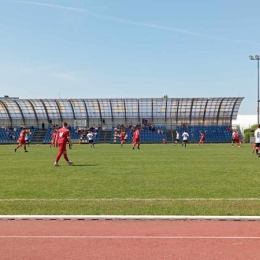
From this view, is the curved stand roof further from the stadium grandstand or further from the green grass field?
the green grass field

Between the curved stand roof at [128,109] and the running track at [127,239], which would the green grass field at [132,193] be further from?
the curved stand roof at [128,109]

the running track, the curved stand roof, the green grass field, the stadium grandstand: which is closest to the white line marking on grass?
the running track

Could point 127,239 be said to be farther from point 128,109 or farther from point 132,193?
point 128,109

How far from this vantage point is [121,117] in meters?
59.8

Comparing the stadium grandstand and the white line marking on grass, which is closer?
the white line marking on grass

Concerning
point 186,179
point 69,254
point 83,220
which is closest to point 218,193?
point 186,179

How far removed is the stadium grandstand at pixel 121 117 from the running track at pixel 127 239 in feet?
162

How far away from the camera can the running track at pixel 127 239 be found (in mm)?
5430

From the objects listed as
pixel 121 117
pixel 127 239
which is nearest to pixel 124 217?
pixel 127 239

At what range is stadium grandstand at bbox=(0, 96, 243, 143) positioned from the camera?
188ft

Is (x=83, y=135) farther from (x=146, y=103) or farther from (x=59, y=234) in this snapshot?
(x=59, y=234)

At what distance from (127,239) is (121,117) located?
53.8m

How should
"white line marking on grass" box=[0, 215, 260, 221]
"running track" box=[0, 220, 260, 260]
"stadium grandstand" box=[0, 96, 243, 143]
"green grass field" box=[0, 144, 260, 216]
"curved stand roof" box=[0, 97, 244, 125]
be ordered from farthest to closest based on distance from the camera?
1. "stadium grandstand" box=[0, 96, 243, 143]
2. "curved stand roof" box=[0, 97, 244, 125]
3. "green grass field" box=[0, 144, 260, 216]
4. "white line marking on grass" box=[0, 215, 260, 221]
5. "running track" box=[0, 220, 260, 260]

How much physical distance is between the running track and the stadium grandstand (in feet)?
162
